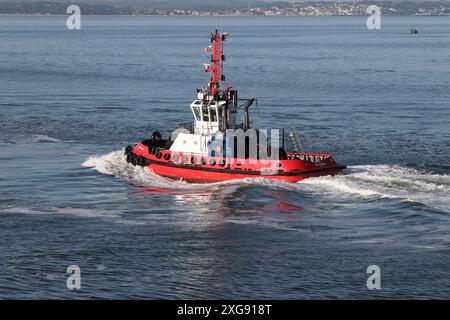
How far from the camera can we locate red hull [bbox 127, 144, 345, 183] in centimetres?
5134

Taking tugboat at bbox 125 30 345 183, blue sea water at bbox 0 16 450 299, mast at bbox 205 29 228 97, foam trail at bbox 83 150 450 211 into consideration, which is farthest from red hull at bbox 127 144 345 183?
mast at bbox 205 29 228 97

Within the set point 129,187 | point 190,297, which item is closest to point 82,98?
point 129,187

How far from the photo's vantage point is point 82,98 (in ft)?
301

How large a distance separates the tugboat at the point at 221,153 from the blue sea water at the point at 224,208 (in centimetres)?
89

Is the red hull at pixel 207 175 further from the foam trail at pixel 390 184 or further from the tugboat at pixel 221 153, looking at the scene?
the foam trail at pixel 390 184

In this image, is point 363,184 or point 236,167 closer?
point 363,184

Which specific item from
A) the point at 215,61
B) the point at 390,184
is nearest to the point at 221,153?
the point at 215,61

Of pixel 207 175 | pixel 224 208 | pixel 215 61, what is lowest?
pixel 224 208

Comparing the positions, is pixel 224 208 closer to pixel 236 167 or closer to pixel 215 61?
pixel 236 167

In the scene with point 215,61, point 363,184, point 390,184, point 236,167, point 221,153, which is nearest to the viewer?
point 390,184

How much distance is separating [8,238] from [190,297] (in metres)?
11.5

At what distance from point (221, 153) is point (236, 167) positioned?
1449 mm

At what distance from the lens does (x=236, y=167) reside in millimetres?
52281
